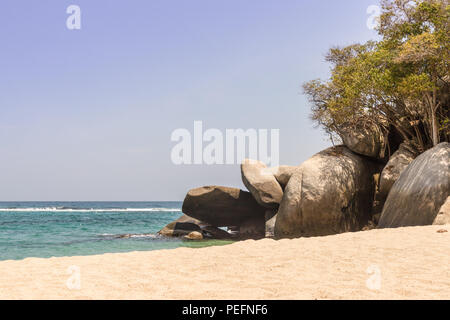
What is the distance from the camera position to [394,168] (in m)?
17.4

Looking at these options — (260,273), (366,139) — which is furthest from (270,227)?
(260,273)

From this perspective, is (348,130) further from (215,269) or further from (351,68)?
(215,269)

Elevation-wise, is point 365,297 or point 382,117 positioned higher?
point 382,117

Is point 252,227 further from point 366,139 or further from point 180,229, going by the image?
point 366,139

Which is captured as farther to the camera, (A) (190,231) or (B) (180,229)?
(B) (180,229)

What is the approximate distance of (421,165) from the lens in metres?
13.9

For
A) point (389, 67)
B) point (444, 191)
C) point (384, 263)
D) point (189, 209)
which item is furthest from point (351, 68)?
point (384, 263)

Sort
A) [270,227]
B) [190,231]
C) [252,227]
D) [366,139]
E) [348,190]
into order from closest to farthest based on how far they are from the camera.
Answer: [348,190]
[366,139]
[270,227]
[190,231]
[252,227]

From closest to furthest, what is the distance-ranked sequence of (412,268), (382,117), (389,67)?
(412,268), (389,67), (382,117)

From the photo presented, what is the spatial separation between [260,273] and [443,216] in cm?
835

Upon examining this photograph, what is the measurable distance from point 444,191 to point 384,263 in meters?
7.66

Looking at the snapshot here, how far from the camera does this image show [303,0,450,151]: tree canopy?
15555 mm

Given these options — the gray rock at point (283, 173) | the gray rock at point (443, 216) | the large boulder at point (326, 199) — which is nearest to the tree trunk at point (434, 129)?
the large boulder at point (326, 199)

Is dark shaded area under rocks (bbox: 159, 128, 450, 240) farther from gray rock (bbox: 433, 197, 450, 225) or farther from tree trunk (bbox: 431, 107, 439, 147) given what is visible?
tree trunk (bbox: 431, 107, 439, 147)
